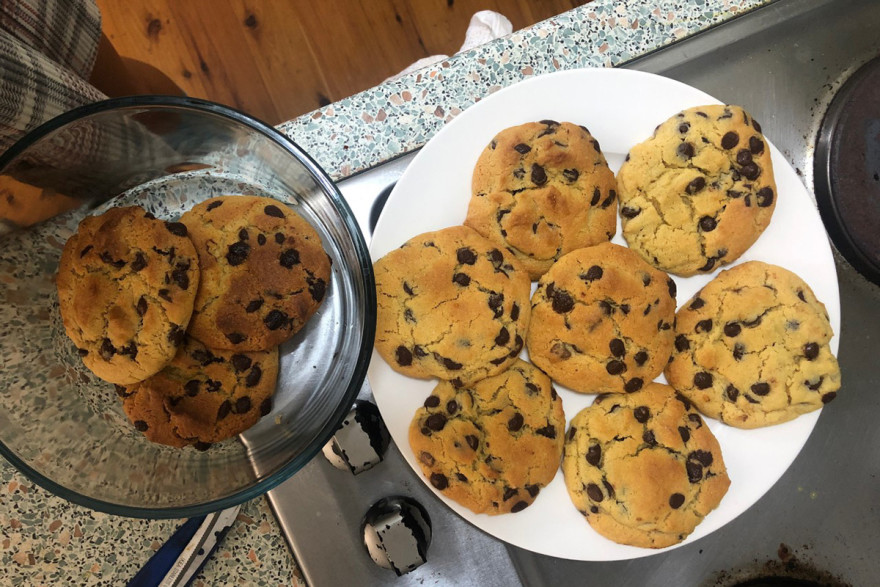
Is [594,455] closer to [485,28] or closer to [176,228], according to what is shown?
[176,228]

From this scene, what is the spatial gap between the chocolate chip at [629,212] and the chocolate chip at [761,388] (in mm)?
296

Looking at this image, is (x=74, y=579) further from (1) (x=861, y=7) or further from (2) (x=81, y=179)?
(1) (x=861, y=7)

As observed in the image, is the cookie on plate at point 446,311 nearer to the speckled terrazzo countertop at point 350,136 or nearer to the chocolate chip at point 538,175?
the chocolate chip at point 538,175

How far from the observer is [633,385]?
0.83 metres

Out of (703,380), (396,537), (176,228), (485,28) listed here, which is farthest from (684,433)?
(485,28)

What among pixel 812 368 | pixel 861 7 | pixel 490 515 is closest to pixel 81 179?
pixel 490 515

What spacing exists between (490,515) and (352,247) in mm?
439

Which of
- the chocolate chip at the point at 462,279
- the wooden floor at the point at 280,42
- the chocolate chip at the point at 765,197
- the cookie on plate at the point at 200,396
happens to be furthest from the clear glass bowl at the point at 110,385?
the wooden floor at the point at 280,42

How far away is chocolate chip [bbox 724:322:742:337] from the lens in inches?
32.5

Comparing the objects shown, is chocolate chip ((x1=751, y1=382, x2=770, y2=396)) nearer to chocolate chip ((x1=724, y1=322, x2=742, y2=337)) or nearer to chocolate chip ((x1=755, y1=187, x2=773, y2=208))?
chocolate chip ((x1=724, y1=322, x2=742, y2=337))

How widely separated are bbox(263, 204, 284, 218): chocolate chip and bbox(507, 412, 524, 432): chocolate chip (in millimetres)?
416

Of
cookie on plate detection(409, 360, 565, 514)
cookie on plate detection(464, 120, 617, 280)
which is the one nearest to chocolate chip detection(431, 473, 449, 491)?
cookie on plate detection(409, 360, 565, 514)

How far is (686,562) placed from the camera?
976 mm

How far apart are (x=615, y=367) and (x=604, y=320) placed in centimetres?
7
